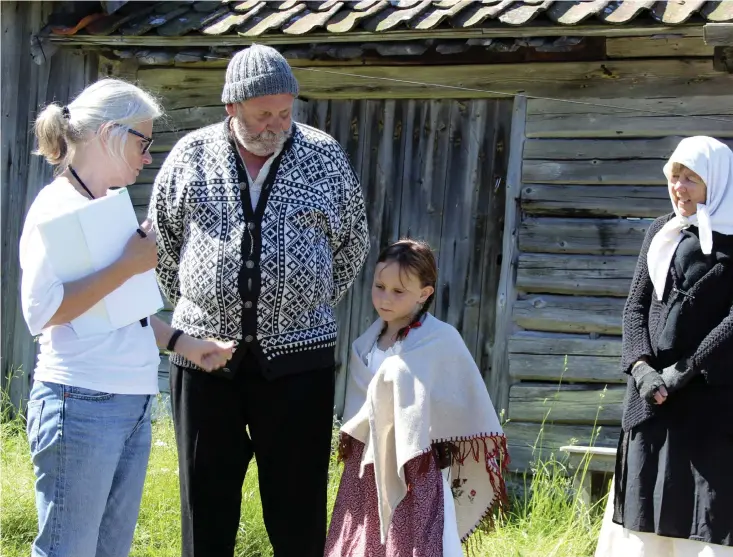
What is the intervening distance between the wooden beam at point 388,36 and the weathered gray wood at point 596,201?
88 centimetres

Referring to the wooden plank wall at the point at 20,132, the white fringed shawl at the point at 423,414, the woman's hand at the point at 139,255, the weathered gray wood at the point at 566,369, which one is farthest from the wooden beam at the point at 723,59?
the wooden plank wall at the point at 20,132

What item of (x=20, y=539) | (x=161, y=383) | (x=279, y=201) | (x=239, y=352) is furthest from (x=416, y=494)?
(x=161, y=383)

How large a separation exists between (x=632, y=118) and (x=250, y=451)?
3.29 meters

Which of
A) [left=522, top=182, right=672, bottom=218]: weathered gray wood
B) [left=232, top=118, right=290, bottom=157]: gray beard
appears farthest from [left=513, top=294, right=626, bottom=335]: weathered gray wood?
[left=232, top=118, right=290, bottom=157]: gray beard

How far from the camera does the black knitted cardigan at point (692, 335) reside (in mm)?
3344

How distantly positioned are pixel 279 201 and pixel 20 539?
2594 millimetres

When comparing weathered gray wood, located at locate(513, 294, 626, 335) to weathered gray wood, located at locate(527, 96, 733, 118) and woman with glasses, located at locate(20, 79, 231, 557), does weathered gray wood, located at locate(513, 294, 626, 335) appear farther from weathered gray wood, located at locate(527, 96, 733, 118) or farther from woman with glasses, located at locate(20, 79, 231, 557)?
woman with glasses, located at locate(20, 79, 231, 557)

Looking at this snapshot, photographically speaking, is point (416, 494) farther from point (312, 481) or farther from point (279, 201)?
point (279, 201)

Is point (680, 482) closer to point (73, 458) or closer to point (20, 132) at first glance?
point (73, 458)

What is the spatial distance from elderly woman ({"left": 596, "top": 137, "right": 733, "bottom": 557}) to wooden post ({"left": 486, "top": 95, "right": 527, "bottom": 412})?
6.65 feet

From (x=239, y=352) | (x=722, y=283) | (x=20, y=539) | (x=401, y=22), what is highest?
(x=401, y=22)

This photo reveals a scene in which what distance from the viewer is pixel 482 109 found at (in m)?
5.84

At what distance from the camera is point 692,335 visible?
3453mm

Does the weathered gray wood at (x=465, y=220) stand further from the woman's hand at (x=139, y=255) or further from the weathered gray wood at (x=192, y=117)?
the woman's hand at (x=139, y=255)
